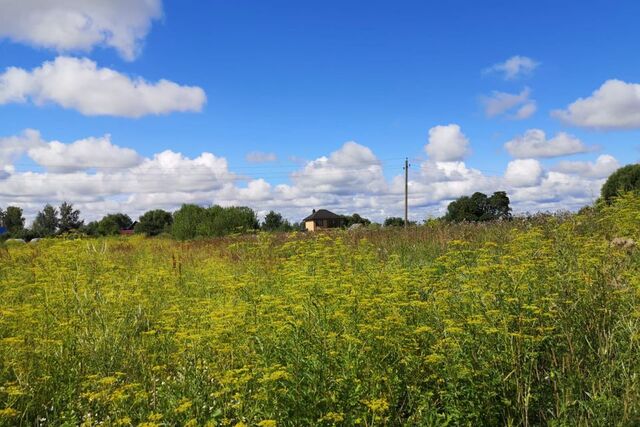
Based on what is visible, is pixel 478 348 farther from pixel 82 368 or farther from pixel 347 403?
pixel 82 368

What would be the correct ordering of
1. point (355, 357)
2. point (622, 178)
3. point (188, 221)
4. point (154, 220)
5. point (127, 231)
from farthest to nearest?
point (154, 220) < point (127, 231) < point (622, 178) < point (188, 221) < point (355, 357)

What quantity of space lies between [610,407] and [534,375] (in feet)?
2.09

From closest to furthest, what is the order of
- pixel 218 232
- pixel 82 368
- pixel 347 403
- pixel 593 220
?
pixel 347 403 → pixel 82 368 → pixel 593 220 → pixel 218 232

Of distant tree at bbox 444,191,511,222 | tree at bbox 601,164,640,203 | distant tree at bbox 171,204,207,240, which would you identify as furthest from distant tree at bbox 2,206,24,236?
tree at bbox 601,164,640,203

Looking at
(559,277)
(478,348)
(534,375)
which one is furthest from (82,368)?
(559,277)

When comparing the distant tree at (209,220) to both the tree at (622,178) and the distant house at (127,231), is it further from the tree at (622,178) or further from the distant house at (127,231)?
the tree at (622,178)

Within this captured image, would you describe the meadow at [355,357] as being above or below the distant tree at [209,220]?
below

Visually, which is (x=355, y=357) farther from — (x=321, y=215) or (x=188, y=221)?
(x=321, y=215)

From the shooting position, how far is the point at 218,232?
33875 millimetres

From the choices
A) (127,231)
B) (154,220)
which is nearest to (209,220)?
(127,231)

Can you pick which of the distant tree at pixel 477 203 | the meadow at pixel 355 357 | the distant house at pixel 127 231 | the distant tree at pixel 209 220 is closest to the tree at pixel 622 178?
the distant tree at pixel 477 203

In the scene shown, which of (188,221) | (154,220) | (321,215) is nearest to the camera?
(188,221)

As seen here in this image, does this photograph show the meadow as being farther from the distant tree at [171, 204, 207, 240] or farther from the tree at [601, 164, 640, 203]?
the tree at [601, 164, 640, 203]

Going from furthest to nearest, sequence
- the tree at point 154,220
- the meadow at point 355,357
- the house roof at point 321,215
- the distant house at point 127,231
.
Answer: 1. the tree at point 154,220
2. the house roof at point 321,215
3. the distant house at point 127,231
4. the meadow at point 355,357
